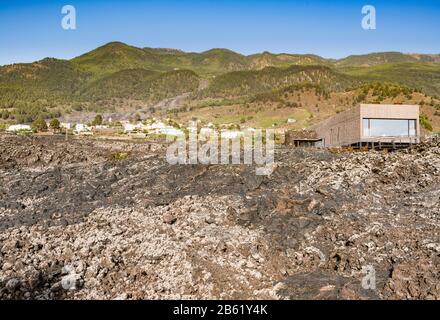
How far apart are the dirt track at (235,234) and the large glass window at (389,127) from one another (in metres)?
19.0

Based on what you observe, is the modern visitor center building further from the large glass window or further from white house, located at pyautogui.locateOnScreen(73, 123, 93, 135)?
white house, located at pyautogui.locateOnScreen(73, 123, 93, 135)

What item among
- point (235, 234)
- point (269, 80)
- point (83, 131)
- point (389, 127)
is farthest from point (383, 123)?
point (269, 80)

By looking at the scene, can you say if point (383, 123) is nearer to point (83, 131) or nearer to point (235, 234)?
point (235, 234)

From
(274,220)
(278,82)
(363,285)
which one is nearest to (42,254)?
(274,220)

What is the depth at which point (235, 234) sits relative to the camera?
13.1m

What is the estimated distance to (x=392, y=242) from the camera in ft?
39.4

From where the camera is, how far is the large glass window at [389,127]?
38406 millimetres

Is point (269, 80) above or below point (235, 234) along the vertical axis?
above

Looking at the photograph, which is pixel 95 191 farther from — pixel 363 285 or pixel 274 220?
pixel 363 285

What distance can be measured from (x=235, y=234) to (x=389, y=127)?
2894 cm

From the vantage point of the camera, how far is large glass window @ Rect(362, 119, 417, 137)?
38.4 metres

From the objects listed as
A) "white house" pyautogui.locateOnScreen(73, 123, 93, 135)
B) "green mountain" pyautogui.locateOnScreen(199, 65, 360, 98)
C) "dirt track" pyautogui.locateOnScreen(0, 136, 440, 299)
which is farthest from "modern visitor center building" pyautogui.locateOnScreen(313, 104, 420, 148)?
"green mountain" pyautogui.locateOnScreen(199, 65, 360, 98)

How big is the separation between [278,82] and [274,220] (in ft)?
575

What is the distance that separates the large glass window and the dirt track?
1895cm
